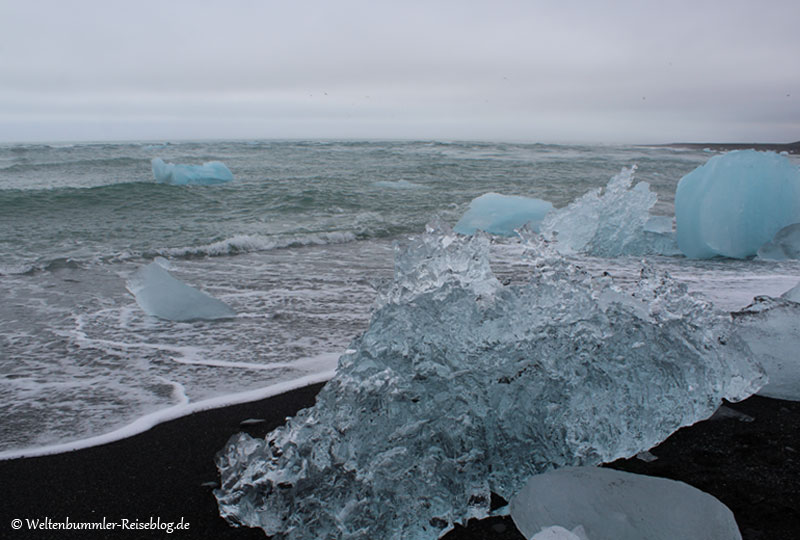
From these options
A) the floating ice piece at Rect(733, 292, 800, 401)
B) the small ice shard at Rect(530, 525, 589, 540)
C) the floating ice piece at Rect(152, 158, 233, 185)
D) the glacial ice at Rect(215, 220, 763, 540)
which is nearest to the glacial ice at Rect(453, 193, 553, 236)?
the floating ice piece at Rect(733, 292, 800, 401)

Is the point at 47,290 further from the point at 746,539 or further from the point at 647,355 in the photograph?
the point at 746,539

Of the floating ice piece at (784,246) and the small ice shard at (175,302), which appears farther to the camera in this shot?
the floating ice piece at (784,246)

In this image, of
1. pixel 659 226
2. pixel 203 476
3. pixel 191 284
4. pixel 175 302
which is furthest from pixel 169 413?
pixel 659 226

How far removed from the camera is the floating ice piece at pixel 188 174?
12766 millimetres

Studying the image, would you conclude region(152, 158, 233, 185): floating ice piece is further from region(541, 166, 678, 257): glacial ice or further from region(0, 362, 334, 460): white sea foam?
region(0, 362, 334, 460): white sea foam

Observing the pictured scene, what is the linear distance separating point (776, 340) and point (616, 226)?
160 inches

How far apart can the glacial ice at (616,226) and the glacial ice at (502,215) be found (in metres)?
0.95

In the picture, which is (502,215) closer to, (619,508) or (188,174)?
(619,508)

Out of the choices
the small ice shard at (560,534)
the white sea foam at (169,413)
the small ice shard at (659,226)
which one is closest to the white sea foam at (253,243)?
the small ice shard at (659,226)

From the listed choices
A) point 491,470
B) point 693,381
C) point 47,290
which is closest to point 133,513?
point 491,470

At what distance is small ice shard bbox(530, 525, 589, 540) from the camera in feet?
4.61

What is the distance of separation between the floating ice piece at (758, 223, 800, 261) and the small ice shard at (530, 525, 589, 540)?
5598 millimetres

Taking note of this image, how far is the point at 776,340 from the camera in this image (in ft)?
8.17

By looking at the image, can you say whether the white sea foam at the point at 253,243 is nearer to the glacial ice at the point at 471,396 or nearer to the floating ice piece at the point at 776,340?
the glacial ice at the point at 471,396
